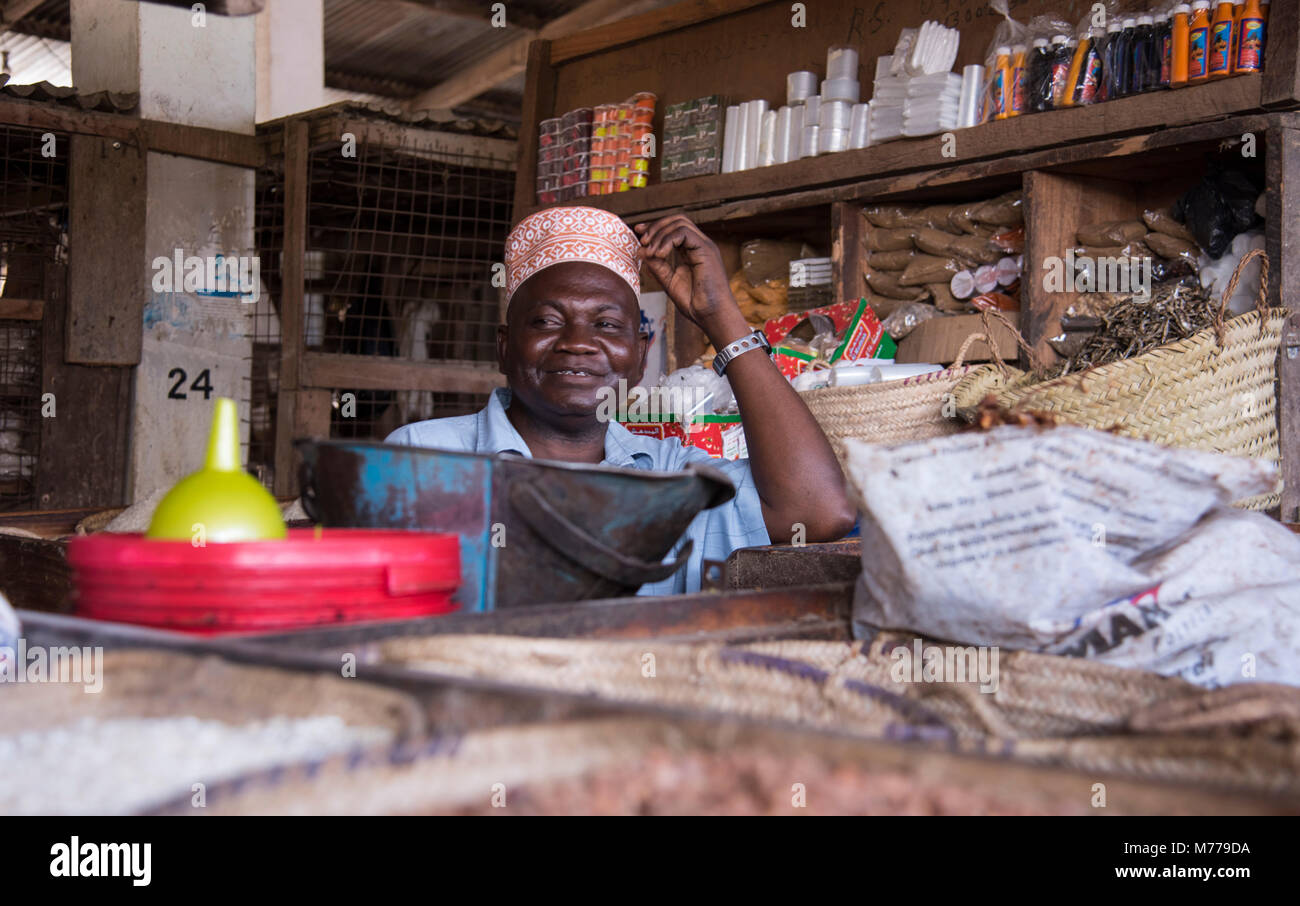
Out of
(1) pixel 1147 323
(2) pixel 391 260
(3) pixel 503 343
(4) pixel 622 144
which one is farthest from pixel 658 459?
(2) pixel 391 260

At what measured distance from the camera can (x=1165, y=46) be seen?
2.81 meters

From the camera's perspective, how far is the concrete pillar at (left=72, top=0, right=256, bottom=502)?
5.48 m

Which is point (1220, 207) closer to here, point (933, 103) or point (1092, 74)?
point (1092, 74)

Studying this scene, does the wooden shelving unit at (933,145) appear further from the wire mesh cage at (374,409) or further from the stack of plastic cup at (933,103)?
the wire mesh cage at (374,409)

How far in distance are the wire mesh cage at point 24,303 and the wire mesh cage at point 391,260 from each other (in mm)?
997

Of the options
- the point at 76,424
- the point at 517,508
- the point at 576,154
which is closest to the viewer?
the point at 517,508

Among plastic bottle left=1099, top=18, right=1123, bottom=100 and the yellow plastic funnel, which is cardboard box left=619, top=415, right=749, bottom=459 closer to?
plastic bottle left=1099, top=18, right=1123, bottom=100

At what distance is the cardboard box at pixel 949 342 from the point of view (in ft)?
10.6

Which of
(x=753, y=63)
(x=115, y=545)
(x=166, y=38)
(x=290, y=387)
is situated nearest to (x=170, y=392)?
(x=290, y=387)

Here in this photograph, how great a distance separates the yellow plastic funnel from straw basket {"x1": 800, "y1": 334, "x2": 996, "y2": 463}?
1.89 meters

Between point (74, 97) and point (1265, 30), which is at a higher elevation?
point (74, 97)

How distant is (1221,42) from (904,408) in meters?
1.10

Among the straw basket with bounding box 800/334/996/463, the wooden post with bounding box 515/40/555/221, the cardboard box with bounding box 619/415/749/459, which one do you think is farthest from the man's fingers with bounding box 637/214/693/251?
the wooden post with bounding box 515/40/555/221
